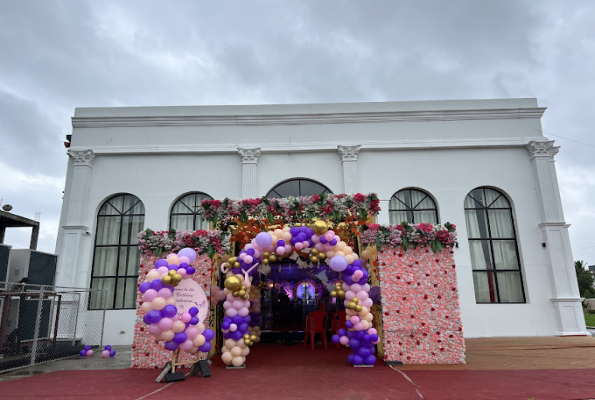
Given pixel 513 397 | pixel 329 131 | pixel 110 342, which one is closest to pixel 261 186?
pixel 329 131

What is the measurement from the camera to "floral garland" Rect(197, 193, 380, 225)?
8906 mm

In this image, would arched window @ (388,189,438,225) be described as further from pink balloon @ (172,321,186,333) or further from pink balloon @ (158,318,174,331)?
pink balloon @ (158,318,174,331)

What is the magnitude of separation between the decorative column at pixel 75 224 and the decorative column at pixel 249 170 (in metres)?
5.51

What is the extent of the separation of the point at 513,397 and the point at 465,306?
7.47m

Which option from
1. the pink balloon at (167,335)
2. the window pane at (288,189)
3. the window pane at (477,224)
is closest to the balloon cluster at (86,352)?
the pink balloon at (167,335)

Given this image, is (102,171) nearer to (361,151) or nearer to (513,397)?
(361,151)

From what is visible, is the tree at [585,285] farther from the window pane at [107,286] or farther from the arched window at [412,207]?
the window pane at [107,286]

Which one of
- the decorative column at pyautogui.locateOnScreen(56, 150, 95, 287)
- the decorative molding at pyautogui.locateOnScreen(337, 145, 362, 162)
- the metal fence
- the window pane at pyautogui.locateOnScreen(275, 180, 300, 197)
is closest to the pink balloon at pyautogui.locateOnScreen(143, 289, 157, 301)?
the metal fence

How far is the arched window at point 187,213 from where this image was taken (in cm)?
1373

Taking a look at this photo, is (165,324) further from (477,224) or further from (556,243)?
(556,243)

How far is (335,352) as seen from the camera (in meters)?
10.2

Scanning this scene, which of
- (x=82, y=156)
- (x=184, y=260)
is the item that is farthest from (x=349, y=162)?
(x=82, y=156)

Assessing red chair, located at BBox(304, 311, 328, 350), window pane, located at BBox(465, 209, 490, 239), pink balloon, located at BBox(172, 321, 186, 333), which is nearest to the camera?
pink balloon, located at BBox(172, 321, 186, 333)

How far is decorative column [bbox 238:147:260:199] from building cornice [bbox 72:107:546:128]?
1.25 metres
